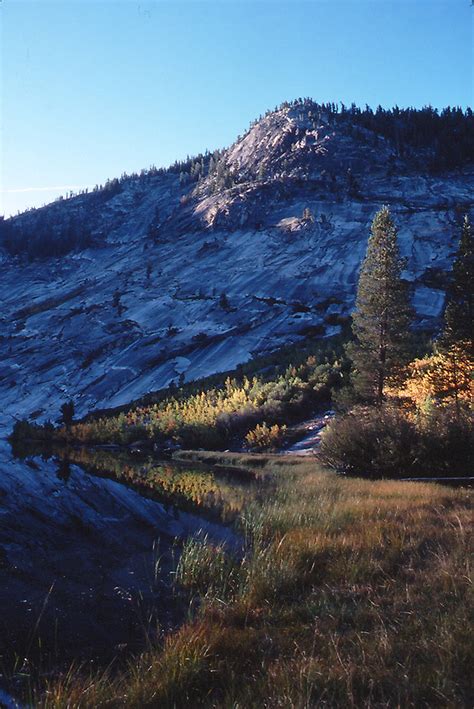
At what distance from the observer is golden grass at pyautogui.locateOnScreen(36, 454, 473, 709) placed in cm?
383

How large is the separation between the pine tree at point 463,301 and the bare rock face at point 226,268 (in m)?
37.2

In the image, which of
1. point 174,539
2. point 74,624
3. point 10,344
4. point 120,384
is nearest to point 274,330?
point 120,384

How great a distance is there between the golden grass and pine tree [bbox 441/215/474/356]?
17320 millimetres

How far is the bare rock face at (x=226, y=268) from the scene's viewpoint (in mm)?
65375

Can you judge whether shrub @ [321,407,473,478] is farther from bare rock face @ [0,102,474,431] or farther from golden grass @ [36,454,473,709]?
bare rock face @ [0,102,474,431]

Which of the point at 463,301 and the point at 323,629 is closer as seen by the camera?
the point at 323,629

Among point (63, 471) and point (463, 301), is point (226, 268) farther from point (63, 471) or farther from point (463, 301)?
point (63, 471)

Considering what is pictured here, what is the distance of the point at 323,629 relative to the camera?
5.03m

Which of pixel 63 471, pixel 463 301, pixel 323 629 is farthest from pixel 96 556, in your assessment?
pixel 463 301

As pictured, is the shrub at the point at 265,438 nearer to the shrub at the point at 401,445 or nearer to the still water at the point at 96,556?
the still water at the point at 96,556

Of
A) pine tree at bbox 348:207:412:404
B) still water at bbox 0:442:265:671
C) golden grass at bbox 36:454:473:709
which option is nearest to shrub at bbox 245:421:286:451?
pine tree at bbox 348:207:412:404

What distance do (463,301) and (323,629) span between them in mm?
Result: 23428

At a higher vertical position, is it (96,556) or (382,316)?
(382,316)

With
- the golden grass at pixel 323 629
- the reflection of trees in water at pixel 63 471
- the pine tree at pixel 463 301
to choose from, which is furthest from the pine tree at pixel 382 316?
the golden grass at pixel 323 629
